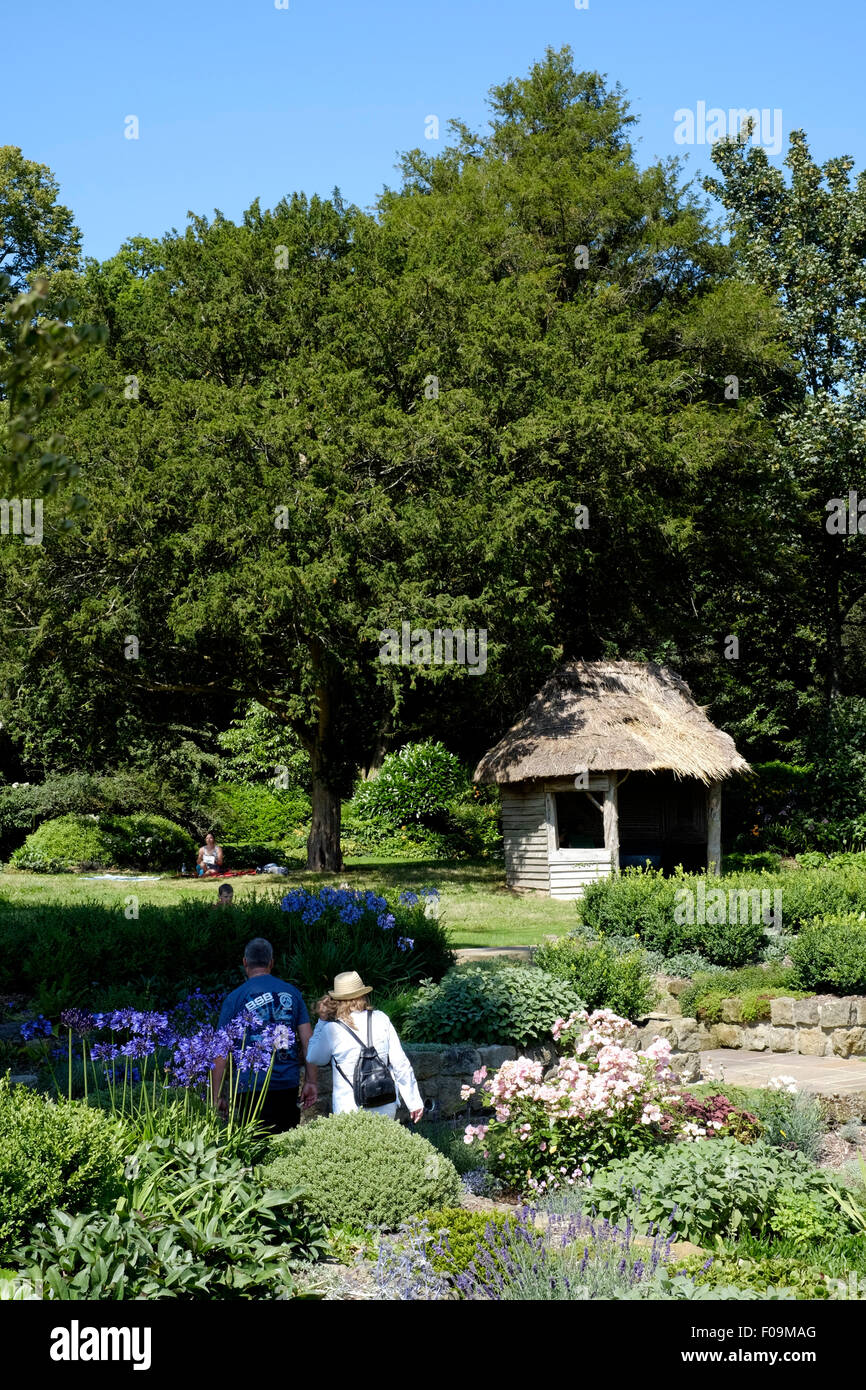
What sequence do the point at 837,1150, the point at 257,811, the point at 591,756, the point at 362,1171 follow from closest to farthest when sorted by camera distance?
the point at 362,1171 < the point at 837,1150 < the point at 591,756 < the point at 257,811

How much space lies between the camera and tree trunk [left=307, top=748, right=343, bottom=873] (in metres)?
24.2

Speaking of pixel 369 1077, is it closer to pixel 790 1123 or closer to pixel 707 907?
pixel 790 1123

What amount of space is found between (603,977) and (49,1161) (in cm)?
702

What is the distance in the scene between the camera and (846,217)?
90.5 ft

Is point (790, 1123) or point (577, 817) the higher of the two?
point (577, 817)

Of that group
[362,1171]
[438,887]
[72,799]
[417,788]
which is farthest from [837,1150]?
[417,788]

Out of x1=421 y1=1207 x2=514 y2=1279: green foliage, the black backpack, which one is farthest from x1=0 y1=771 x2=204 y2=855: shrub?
x1=421 y1=1207 x2=514 y2=1279: green foliage

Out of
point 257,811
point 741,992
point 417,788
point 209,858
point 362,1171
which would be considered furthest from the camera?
point 417,788

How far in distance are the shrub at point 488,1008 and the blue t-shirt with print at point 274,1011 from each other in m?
2.73

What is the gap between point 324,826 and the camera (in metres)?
24.3

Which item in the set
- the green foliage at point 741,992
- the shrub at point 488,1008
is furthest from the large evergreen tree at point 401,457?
the shrub at point 488,1008

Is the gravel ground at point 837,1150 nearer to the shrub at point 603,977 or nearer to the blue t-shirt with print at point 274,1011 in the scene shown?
the shrub at point 603,977
